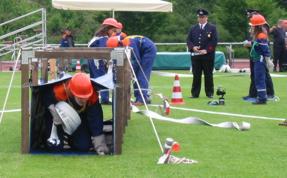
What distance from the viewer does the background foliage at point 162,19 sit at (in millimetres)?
45250

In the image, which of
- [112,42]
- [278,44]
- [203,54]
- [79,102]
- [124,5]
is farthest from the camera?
[278,44]

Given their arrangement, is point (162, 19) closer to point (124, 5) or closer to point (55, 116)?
point (124, 5)

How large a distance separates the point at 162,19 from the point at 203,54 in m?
30.2

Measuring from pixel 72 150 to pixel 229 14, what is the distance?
1486 inches

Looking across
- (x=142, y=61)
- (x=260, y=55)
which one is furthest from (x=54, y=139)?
(x=260, y=55)

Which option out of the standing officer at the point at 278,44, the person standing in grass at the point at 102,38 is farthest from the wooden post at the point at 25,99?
the standing officer at the point at 278,44

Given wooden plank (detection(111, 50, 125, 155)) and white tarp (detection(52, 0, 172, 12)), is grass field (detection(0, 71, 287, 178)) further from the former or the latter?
white tarp (detection(52, 0, 172, 12))

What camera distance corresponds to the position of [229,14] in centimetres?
4578

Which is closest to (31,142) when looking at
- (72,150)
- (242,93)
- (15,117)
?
(72,150)

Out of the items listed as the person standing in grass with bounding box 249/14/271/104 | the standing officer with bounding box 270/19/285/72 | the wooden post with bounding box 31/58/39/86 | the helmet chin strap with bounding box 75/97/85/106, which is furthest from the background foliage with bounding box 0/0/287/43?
the helmet chin strap with bounding box 75/97/85/106

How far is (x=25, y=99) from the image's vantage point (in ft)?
28.1

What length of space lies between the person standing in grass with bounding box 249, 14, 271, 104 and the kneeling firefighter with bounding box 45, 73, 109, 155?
21.5ft

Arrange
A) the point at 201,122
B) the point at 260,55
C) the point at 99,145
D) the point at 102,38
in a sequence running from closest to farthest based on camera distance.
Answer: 1. the point at 99,145
2. the point at 201,122
3. the point at 102,38
4. the point at 260,55

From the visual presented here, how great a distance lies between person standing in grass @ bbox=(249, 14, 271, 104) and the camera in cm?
1459
